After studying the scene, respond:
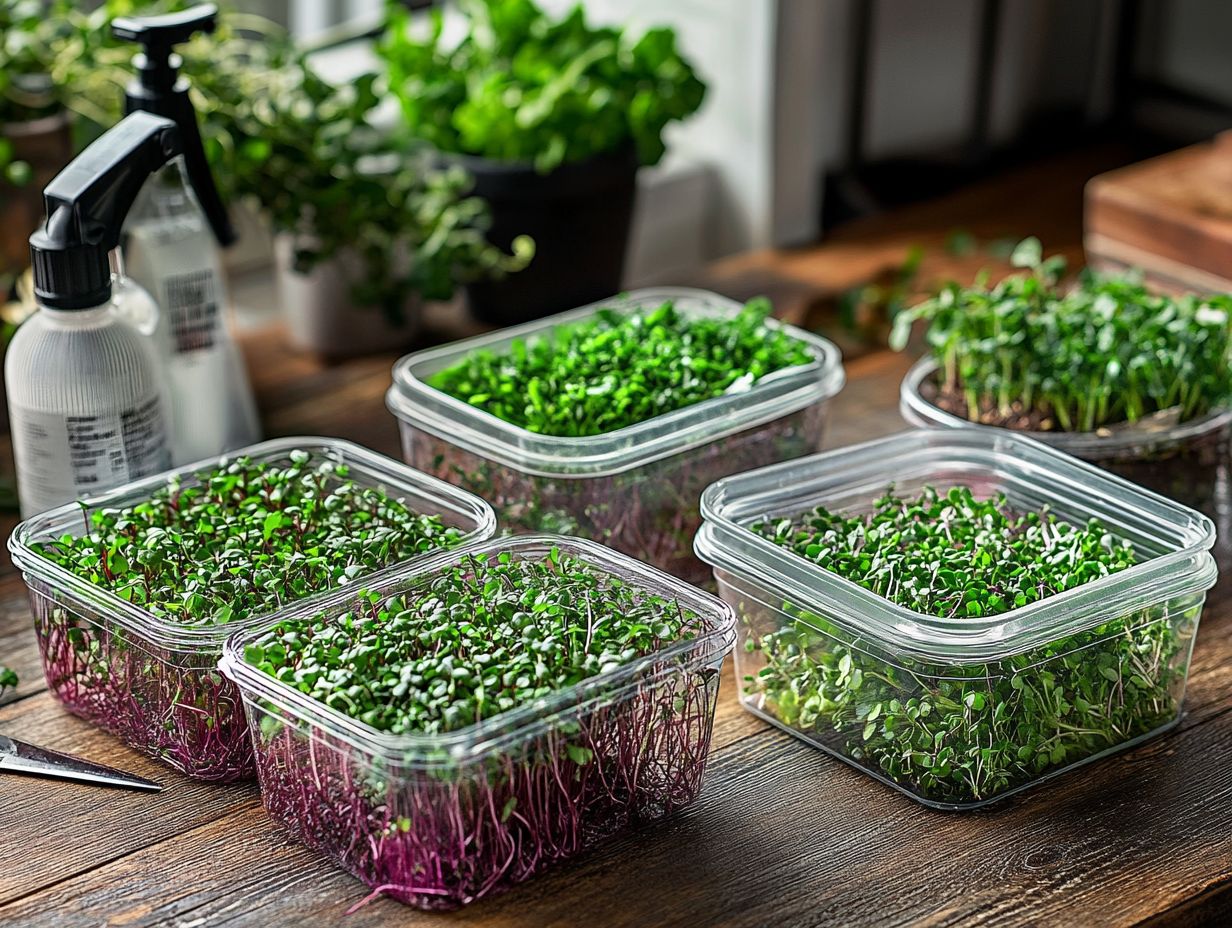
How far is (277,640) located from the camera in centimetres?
86

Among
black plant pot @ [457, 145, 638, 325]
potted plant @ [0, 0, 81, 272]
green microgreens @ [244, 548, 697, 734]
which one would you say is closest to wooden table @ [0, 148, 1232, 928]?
green microgreens @ [244, 548, 697, 734]

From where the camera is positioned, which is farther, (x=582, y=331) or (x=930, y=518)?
(x=582, y=331)

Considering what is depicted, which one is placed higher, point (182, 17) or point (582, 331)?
point (182, 17)

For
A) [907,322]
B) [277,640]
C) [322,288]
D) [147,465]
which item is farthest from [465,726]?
[322,288]

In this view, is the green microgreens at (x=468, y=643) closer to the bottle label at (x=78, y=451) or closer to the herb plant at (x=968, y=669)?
the herb plant at (x=968, y=669)

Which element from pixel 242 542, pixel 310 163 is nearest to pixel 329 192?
pixel 310 163

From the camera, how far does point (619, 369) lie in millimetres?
1125

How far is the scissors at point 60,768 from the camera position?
0.93m

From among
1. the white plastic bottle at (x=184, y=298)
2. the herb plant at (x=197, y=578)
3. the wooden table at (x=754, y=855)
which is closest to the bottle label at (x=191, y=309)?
the white plastic bottle at (x=184, y=298)

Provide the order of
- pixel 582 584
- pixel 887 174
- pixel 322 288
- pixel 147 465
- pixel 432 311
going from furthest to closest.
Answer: pixel 887 174 < pixel 432 311 < pixel 322 288 < pixel 147 465 < pixel 582 584

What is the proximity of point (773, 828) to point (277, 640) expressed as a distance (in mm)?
276

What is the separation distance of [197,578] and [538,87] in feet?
2.51

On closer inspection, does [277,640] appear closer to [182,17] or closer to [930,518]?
[930,518]

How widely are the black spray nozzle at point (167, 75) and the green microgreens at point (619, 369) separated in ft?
0.77
